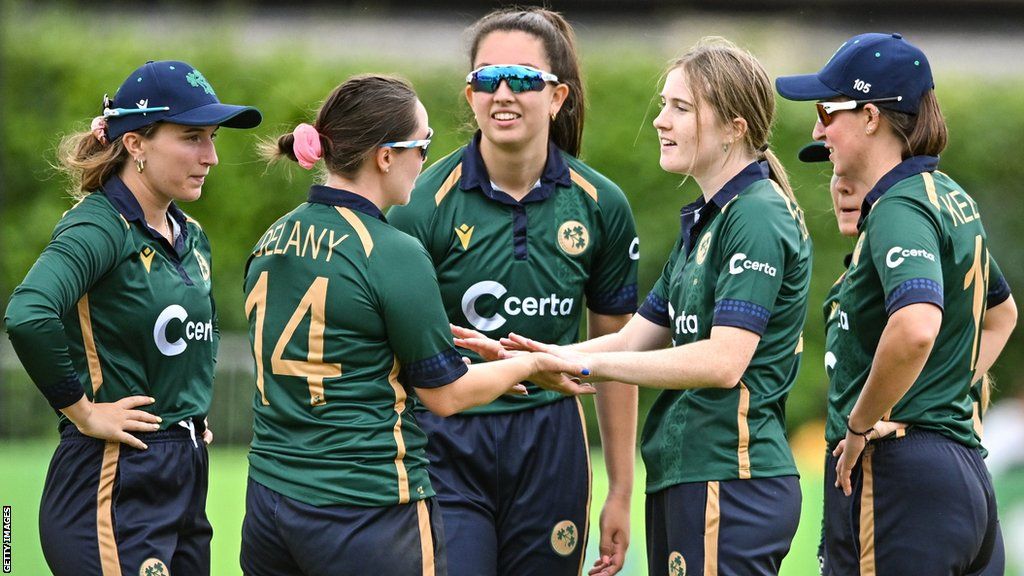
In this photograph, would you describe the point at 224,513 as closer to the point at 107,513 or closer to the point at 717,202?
the point at 107,513

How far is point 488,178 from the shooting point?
5.00m

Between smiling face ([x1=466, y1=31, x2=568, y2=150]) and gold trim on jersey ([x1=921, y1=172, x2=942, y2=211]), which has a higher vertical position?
smiling face ([x1=466, y1=31, x2=568, y2=150])

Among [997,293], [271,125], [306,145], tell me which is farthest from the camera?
[271,125]

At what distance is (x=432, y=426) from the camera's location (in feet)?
15.9

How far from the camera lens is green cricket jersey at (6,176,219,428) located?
424 centimetres

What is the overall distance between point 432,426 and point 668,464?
91 centimetres

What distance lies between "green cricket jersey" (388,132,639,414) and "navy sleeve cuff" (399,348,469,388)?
834mm

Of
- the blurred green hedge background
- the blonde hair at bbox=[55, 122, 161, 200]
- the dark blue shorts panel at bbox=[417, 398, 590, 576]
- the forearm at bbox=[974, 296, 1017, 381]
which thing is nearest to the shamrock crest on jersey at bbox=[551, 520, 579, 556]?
the dark blue shorts panel at bbox=[417, 398, 590, 576]

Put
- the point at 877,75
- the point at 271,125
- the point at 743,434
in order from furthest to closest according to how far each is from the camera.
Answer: the point at 271,125 → the point at 877,75 → the point at 743,434

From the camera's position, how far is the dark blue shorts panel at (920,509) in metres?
4.26

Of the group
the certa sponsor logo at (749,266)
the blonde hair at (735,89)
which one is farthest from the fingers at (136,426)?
the blonde hair at (735,89)

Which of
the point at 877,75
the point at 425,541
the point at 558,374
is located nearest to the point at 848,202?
the point at 877,75

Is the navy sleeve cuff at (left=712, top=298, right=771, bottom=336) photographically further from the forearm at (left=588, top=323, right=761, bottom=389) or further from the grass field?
the grass field

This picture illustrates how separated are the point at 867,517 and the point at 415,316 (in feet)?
5.36
